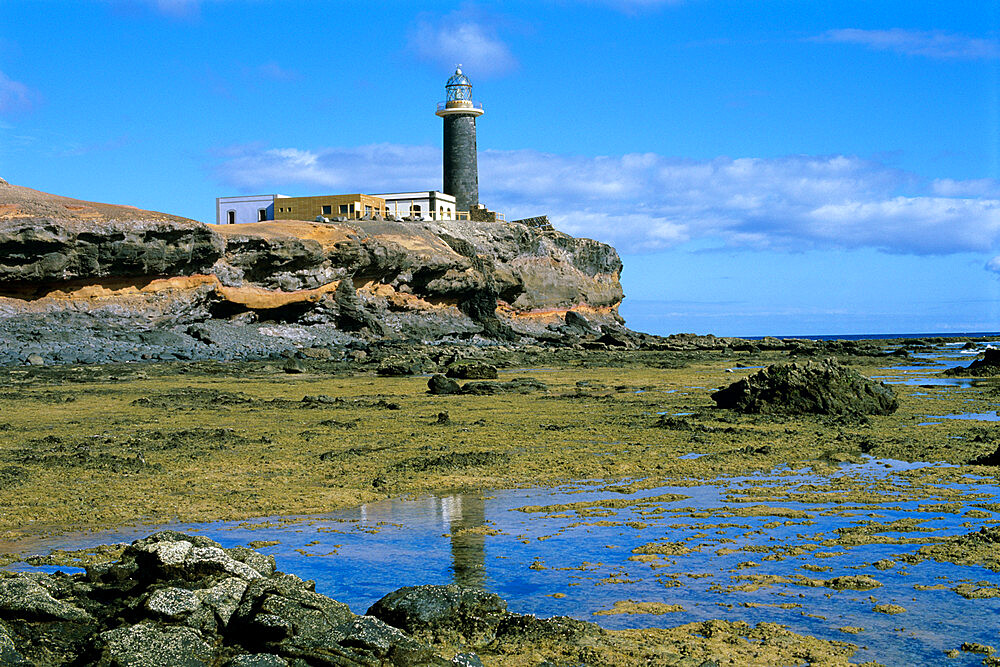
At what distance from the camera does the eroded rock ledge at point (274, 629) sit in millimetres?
4859

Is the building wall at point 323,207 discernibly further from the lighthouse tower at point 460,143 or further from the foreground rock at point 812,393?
the foreground rock at point 812,393

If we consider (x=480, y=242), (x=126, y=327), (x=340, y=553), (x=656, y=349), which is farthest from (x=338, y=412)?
(x=480, y=242)

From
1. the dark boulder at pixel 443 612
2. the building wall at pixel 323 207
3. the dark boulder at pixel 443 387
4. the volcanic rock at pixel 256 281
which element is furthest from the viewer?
the building wall at pixel 323 207

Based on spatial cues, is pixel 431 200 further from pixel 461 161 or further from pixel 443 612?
pixel 443 612

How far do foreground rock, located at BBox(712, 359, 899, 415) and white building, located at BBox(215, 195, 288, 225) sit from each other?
58.3 meters

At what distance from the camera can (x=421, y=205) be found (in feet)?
249

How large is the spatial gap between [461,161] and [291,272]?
1226 inches

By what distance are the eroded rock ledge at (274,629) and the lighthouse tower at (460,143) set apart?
7247 centimetres

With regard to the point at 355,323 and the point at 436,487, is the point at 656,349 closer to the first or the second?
the point at 355,323

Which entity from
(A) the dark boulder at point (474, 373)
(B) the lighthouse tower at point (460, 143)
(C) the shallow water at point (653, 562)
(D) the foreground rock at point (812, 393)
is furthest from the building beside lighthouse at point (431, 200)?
(C) the shallow water at point (653, 562)

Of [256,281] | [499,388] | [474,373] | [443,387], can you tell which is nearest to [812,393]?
[499,388]

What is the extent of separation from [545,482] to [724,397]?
29.3 feet

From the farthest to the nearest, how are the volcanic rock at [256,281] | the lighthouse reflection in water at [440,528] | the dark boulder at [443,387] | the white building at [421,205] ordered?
the white building at [421,205] < the volcanic rock at [256,281] < the dark boulder at [443,387] < the lighthouse reflection in water at [440,528]

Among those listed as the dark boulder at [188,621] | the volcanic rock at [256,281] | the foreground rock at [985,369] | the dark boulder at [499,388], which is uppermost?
the volcanic rock at [256,281]
